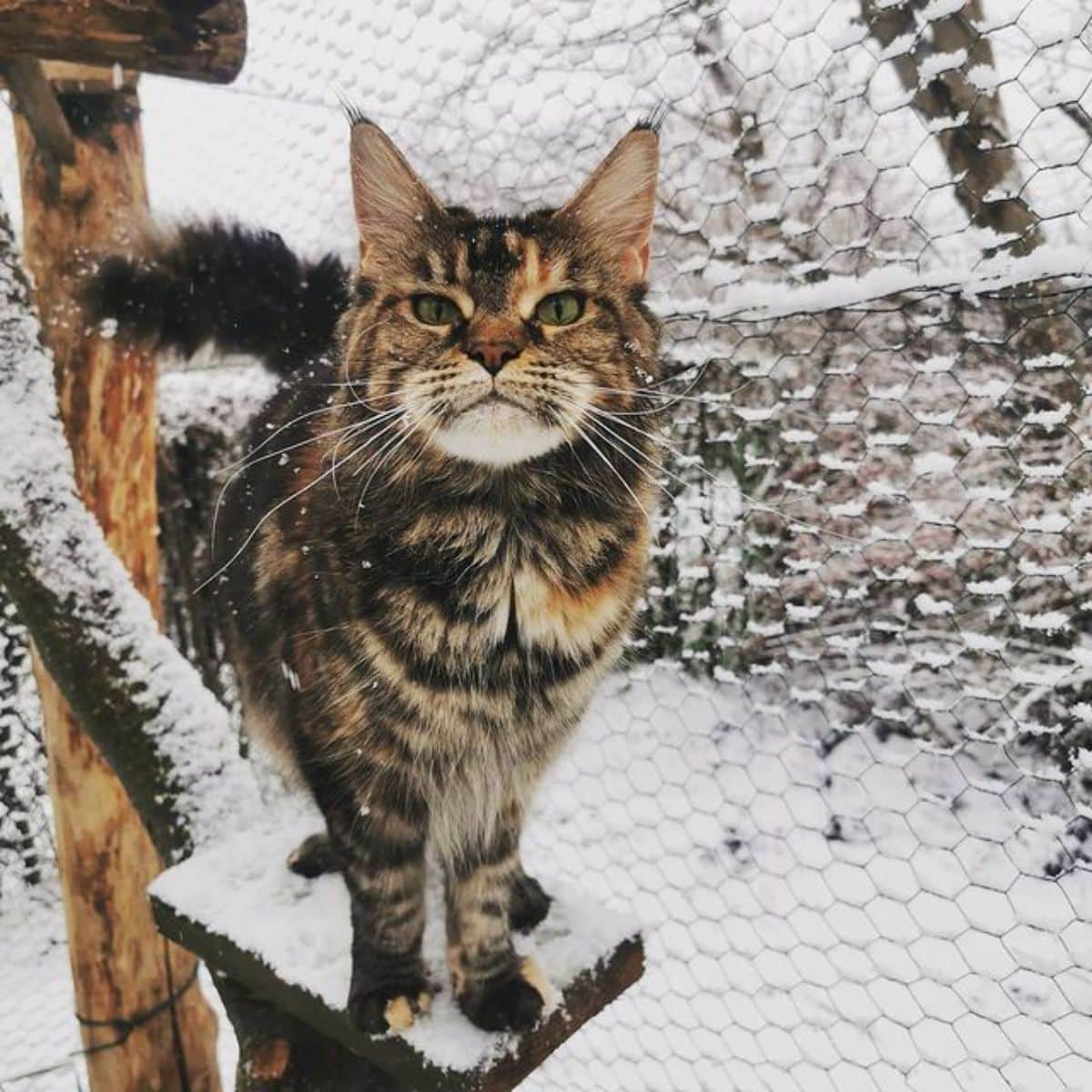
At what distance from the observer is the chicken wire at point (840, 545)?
95cm

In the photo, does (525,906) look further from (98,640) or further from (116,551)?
(116,551)

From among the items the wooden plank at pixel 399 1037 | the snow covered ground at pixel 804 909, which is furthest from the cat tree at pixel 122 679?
the snow covered ground at pixel 804 909

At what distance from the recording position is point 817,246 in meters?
1.34

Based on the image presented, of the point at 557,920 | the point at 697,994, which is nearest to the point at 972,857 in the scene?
the point at 697,994

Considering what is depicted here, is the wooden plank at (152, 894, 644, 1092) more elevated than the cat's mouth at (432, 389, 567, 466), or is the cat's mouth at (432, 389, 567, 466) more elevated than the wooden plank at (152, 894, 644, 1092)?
the cat's mouth at (432, 389, 567, 466)

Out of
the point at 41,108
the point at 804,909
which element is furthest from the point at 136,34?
the point at 804,909

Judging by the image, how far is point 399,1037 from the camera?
774 millimetres

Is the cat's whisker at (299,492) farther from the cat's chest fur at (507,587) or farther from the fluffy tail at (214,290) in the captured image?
the fluffy tail at (214,290)

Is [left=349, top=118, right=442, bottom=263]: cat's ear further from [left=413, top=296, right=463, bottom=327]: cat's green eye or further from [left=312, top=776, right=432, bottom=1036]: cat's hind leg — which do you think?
[left=312, top=776, right=432, bottom=1036]: cat's hind leg

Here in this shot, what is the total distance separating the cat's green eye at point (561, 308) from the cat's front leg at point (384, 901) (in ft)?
1.58

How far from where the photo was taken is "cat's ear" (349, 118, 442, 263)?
83cm

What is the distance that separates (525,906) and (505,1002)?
0.19m

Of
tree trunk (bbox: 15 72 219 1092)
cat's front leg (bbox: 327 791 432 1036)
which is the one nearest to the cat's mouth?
cat's front leg (bbox: 327 791 432 1036)

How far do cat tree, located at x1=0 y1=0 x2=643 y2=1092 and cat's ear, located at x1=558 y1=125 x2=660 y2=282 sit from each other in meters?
0.64
